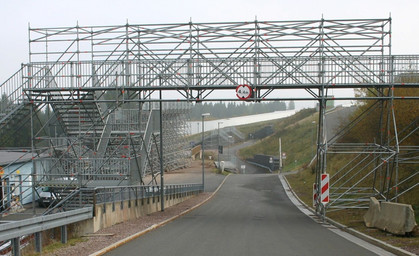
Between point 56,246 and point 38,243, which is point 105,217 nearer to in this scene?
point 56,246

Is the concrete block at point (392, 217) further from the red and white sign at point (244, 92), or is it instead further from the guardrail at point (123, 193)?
the guardrail at point (123, 193)

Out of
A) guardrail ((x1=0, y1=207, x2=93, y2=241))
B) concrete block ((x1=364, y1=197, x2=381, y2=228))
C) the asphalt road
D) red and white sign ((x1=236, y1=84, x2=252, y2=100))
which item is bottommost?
the asphalt road

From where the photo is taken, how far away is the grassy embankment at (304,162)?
1477 cm

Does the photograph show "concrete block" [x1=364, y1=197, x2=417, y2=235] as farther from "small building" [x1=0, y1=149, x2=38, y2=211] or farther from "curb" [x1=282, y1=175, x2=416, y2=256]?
"small building" [x1=0, y1=149, x2=38, y2=211]

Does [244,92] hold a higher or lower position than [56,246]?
higher

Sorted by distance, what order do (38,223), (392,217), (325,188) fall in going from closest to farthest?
(38,223)
(392,217)
(325,188)

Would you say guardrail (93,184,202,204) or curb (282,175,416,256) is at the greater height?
guardrail (93,184,202,204)

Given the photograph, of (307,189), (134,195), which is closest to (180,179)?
(307,189)

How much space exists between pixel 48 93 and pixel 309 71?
11528 millimetres

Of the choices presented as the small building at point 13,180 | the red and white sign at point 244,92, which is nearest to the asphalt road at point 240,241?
the red and white sign at point 244,92

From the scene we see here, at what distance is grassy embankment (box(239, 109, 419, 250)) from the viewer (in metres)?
14.8

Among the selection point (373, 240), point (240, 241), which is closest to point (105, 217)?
point (240, 241)

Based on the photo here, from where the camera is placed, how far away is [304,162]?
7594cm

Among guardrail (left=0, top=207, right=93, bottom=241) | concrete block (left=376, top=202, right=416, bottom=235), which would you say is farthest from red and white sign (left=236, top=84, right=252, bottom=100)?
guardrail (left=0, top=207, right=93, bottom=241)
